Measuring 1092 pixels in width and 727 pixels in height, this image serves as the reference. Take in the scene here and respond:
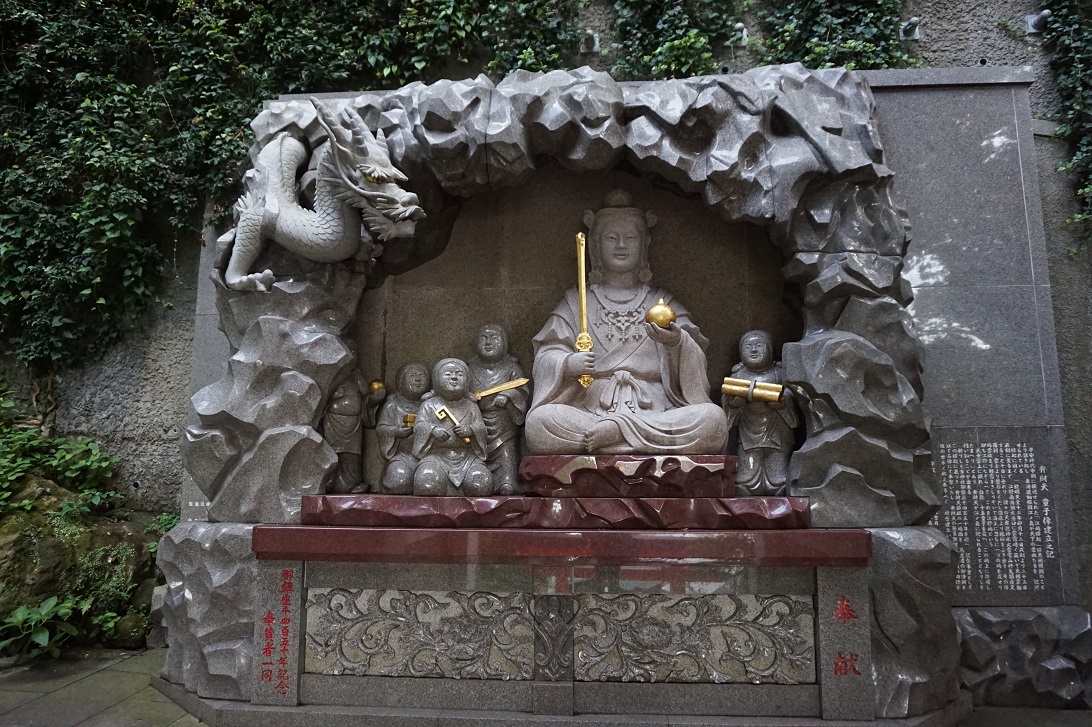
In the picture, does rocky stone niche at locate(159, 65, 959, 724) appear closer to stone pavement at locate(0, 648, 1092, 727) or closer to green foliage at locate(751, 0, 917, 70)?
stone pavement at locate(0, 648, 1092, 727)

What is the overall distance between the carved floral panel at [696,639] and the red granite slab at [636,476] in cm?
65

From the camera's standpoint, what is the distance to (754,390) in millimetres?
4777

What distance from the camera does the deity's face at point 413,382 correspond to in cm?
528

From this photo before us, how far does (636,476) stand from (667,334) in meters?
1.03

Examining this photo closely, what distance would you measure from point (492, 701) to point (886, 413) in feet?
9.95

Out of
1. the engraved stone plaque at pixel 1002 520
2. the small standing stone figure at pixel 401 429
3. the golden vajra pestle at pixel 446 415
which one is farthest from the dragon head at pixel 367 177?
the engraved stone plaque at pixel 1002 520

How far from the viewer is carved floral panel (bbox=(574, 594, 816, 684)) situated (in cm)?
424

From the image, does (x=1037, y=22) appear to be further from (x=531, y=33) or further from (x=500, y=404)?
(x=500, y=404)

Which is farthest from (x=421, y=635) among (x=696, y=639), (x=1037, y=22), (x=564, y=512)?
(x=1037, y=22)

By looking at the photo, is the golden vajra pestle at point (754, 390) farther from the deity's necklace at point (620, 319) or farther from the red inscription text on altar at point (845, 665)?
the red inscription text on altar at point (845, 665)

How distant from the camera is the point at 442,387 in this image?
16.6ft

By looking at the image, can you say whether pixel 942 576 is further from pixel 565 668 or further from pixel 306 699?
pixel 306 699

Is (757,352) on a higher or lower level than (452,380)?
higher

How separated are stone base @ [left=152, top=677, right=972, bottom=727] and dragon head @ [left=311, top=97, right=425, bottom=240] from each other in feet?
9.86
